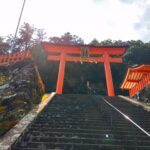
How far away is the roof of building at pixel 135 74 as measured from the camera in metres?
14.6

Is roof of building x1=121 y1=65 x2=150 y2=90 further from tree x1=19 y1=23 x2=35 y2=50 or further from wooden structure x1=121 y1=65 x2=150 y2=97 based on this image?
tree x1=19 y1=23 x2=35 y2=50

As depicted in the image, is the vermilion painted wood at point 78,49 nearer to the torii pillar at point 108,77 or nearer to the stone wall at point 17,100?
the torii pillar at point 108,77

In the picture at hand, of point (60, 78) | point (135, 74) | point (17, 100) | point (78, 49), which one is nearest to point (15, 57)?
point (60, 78)

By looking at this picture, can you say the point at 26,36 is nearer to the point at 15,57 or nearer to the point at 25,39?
the point at 25,39

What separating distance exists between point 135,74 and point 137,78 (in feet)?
3.61

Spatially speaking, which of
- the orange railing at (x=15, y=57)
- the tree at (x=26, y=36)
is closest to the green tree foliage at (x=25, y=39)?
the tree at (x=26, y=36)

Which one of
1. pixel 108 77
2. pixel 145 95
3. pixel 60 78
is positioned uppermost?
pixel 108 77

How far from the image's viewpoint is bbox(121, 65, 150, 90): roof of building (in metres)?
14.6

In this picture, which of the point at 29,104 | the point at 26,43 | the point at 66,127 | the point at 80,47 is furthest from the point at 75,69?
the point at 66,127

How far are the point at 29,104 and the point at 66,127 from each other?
293 cm

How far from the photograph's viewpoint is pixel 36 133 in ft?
19.7

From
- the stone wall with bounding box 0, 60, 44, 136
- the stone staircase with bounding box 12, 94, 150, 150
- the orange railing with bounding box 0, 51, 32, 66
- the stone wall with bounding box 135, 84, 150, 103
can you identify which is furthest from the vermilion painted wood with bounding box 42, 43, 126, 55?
the stone staircase with bounding box 12, 94, 150, 150

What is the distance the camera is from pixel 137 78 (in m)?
18.0

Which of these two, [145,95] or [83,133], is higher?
[145,95]
